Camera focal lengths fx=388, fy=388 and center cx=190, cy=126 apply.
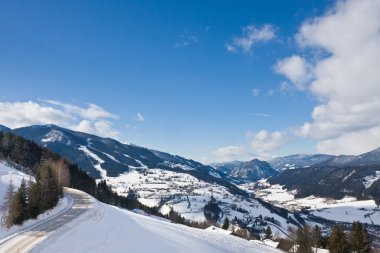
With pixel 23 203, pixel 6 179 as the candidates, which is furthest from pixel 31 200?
pixel 6 179

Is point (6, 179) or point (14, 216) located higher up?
point (6, 179)

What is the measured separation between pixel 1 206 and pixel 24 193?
18.9 meters

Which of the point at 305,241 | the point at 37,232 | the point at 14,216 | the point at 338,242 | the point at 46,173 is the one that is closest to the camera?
the point at 37,232

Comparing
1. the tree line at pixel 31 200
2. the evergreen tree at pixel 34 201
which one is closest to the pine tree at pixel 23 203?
the tree line at pixel 31 200

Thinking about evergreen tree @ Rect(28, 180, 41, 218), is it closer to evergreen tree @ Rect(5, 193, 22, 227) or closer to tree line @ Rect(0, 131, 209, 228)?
tree line @ Rect(0, 131, 209, 228)

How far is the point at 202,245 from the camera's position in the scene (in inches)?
2345

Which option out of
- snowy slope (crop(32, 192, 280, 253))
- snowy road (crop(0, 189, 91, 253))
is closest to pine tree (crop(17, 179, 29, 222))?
snowy road (crop(0, 189, 91, 253))

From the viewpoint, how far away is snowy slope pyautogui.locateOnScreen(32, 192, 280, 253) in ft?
143

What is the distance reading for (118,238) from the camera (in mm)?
49125

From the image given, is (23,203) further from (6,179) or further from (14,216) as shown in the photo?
(6,179)

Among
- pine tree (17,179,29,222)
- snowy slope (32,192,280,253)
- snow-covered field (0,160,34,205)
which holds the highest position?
snow-covered field (0,160,34,205)

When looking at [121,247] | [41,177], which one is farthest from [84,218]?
[41,177]

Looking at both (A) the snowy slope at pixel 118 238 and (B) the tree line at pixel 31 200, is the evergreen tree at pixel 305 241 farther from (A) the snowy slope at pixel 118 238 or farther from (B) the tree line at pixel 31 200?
(B) the tree line at pixel 31 200

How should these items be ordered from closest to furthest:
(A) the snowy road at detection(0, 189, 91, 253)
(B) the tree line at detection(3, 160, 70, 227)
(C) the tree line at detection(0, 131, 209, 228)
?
(A) the snowy road at detection(0, 189, 91, 253) < (B) the tree line at detection(3, 160, 70, 227) < (C) the tree line at detection(0, 131, 209, 228)
